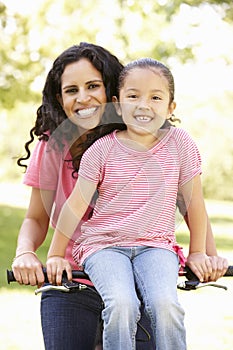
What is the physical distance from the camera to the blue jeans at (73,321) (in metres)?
3.09

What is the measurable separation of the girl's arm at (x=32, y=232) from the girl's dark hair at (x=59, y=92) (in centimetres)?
22

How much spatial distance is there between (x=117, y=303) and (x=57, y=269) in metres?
0.33

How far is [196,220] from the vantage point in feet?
9.52

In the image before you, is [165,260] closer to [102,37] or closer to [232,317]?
[232,317]

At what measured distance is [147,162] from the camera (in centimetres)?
281

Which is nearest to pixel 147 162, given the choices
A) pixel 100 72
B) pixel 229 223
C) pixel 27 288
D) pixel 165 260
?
pixel 165 260

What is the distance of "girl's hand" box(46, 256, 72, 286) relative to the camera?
2.70 m

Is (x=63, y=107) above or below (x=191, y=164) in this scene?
above

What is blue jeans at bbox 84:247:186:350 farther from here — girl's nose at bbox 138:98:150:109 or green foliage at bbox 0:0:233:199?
green foliage at bbox 0:0:233:199

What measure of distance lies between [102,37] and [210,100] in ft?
23.5

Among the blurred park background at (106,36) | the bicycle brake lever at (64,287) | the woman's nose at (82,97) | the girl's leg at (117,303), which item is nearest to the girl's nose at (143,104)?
the woman's nose at (82,97)

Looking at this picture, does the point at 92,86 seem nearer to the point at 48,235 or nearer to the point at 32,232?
the point at 32,232

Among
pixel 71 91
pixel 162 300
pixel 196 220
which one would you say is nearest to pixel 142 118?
pixel 196 220

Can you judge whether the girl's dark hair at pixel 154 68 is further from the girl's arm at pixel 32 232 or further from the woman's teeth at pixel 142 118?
the girl's arm at pixel 32 232
